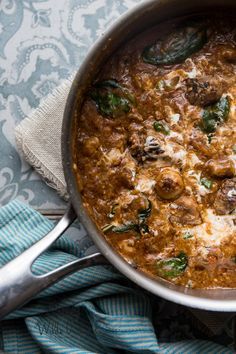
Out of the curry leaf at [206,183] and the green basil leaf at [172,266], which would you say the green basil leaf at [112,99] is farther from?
the green basil leaf at [172,266]

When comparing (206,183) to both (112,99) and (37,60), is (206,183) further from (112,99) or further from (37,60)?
(37,60)

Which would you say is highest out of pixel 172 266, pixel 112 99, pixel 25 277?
pixel 112 99

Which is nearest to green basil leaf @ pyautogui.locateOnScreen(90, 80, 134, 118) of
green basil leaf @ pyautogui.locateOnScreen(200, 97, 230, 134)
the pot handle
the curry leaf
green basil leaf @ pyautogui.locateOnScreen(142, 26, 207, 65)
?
green basil leaf @ pyautogui.locateOnScreen(142, 26, 207, 65)

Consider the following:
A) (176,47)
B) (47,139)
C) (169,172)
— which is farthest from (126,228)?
(176,47)

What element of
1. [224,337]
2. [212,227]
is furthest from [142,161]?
[224,337]

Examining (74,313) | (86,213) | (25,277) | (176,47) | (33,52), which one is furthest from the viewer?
(33,52)

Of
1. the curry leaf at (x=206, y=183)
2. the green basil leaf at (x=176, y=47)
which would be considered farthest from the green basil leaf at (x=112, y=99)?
the curry leaf at (x=206, y=183)

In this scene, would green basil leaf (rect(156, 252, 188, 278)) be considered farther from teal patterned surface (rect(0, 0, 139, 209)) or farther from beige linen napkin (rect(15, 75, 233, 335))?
teal patterned surface (rect(0, 0, 139, 209))
